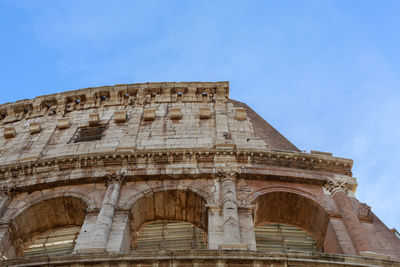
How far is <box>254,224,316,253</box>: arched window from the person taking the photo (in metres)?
17.0

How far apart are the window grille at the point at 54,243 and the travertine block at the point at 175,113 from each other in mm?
6220

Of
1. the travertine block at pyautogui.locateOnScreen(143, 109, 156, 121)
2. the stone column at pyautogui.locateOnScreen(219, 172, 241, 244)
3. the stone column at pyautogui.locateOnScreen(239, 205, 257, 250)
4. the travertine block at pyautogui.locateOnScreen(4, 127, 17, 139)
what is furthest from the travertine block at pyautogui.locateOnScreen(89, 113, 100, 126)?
the stone column at pyautogui.locateOnScreen(239, 205, 257, 250)

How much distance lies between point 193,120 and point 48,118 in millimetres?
7016

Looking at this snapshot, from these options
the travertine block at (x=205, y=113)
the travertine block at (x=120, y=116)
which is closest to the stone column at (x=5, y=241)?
the travertine block at (x=120, y=116)

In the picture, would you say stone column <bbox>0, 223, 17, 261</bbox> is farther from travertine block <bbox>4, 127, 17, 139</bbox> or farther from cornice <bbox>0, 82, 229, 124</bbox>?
cornice <bbox>0, 82, 229, 124</bbox>

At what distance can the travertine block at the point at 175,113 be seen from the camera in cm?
2127

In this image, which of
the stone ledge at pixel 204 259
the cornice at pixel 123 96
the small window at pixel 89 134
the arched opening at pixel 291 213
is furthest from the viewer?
the cornice at pixel 123 96

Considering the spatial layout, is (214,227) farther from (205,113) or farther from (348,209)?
(205,113)

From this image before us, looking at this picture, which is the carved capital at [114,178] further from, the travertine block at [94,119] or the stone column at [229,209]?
the travertine block at [94,119]

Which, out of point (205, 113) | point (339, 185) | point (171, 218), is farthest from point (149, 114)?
point (339, 185)

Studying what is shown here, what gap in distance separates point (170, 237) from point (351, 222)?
19.2ft

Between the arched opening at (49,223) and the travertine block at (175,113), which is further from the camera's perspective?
the travertine block at (175,113)

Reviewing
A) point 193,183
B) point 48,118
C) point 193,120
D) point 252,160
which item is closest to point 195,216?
point 193,183

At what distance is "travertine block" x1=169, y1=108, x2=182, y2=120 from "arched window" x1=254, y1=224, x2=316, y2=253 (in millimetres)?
6032
